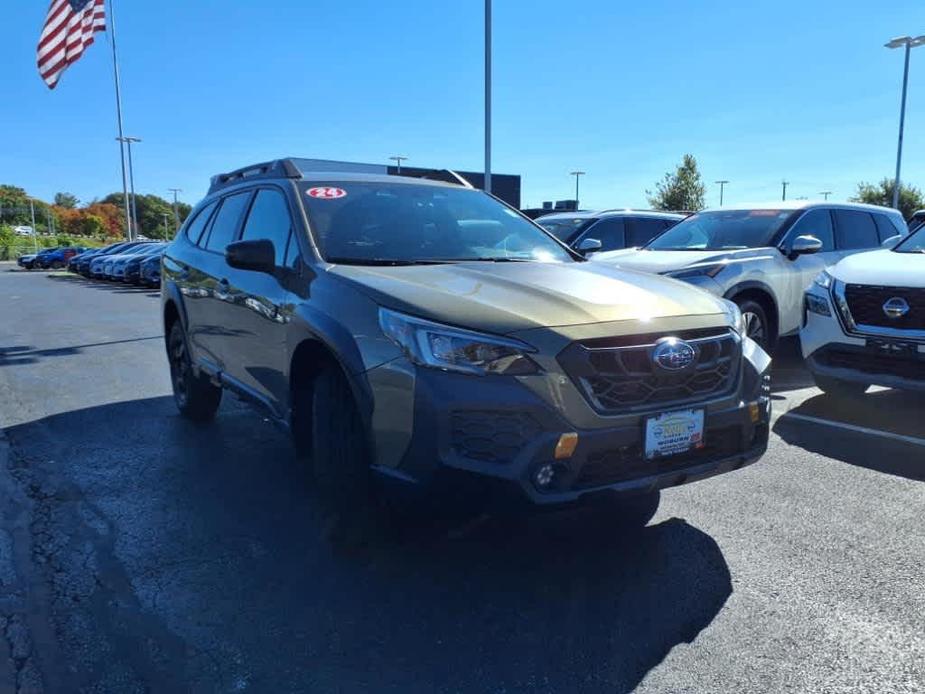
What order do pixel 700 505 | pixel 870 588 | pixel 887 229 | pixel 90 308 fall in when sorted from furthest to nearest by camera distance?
pixel 90 308 → pixel 887 229 → pixel 700 505 → pixel 870 588

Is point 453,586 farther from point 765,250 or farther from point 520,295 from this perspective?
point 765,250

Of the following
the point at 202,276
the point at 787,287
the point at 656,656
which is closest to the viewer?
Answer: the point at 656,656

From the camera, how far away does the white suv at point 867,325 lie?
16.6 ft

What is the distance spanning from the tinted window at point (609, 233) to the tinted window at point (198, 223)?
6320mm

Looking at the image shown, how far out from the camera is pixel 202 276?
501cm

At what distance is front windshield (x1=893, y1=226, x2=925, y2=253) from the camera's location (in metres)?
6.30

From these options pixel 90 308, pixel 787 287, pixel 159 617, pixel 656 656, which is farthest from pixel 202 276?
pixel 90 308

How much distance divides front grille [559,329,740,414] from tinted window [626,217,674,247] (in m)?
8.15

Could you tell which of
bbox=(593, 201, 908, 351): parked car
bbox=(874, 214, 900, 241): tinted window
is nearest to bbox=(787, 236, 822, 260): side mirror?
bbox=(593, 201, 908, 351): parked car

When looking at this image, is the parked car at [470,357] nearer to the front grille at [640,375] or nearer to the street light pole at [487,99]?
the front grille at [640,375]

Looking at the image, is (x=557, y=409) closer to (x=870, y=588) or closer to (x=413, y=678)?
(x=413, y=678)

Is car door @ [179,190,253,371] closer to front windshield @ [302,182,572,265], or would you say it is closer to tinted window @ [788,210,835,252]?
front windshield @ [302,182,572,265]

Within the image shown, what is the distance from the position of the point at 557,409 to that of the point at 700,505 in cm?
163

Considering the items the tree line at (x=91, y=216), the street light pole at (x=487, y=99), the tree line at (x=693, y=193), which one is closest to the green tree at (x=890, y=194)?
the tree line at (x=693, y=193)
